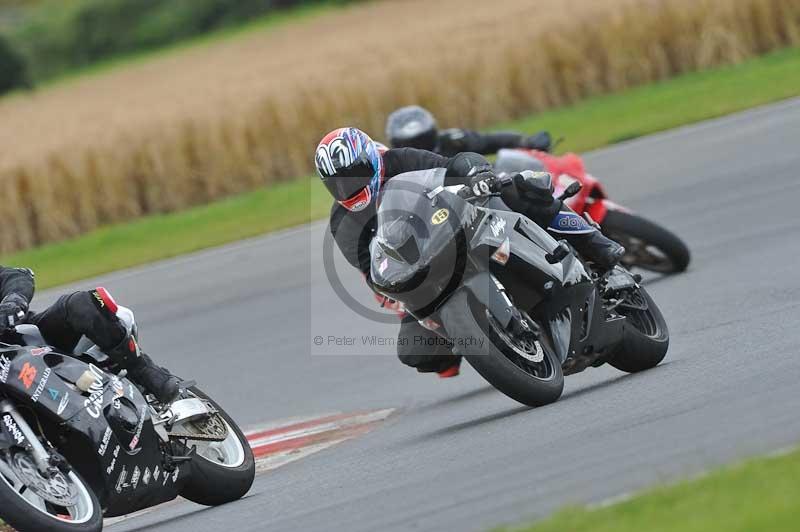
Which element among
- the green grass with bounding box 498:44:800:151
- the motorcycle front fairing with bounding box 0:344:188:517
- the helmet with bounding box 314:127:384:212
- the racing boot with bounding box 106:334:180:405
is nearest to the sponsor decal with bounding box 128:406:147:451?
the motorcycle front fairing with bounding box 0:344:188:517

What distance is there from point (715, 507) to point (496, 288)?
257 cm

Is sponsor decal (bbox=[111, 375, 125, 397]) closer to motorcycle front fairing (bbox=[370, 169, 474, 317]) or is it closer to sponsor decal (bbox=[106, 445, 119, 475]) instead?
sponsor decal (bbox=[106, 445, 119, 475])

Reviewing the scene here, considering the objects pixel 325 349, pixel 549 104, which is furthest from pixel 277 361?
pixel 549 104

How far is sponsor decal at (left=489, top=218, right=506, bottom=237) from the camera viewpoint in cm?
729

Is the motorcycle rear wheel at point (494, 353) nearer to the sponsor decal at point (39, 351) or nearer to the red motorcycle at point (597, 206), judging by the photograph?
the sponsor decal at point (39, 351)

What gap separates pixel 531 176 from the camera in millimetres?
7770

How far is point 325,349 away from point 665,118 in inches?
301

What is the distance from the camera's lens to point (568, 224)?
7930mm

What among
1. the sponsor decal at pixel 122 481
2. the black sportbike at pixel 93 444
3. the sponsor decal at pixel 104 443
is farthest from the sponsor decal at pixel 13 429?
the sponsor decal at pixel 122 481

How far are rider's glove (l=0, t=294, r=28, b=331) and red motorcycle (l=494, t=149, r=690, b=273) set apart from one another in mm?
4572

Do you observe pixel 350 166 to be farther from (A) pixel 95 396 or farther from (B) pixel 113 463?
(B) pixel 113 463

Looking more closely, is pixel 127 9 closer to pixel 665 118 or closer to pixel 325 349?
pixel 665 118

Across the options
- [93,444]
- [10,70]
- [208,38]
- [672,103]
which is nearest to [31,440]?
[93,444]

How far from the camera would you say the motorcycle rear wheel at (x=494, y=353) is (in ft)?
22.7
